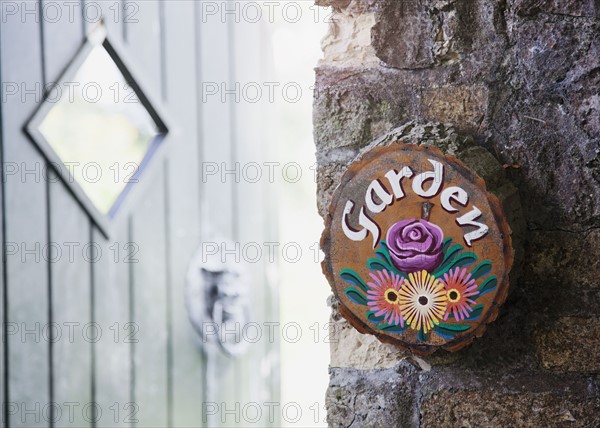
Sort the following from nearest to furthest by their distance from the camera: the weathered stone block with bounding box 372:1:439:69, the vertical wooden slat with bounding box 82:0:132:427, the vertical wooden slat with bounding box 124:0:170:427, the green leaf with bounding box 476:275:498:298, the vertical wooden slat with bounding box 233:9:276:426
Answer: the green leaf with bounding box 476:275:498:298 < the weathered stone block with bounding box 372:1:439:69 < the vertical wooden slat with bounding box 82:0:132:427 < the vertical wooden slat with bounding box 124:0:170:427 < the vertical wooden slat with bounding box 233:9:276:426

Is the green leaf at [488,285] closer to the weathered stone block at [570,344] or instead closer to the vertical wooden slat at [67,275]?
the weathered stone block at [570,344]

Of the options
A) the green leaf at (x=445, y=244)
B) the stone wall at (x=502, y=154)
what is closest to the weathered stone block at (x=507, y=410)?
the stone wall at (x=502, y=154)

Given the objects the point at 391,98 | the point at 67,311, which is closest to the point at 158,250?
the point at 67,311

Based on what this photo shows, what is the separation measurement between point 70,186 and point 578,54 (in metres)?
1.13

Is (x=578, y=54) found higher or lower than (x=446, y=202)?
higher

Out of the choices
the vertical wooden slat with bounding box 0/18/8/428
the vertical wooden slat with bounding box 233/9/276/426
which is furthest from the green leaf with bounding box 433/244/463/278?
the vertical wooden slat with bounding box 233/9/276/426

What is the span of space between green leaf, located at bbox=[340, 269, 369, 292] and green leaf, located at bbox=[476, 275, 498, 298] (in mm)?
150

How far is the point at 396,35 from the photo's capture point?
3.28 feet

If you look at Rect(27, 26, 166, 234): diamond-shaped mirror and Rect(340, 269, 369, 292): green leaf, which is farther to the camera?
Rect(27, 26, 166, 234): diamond-shaped mirror

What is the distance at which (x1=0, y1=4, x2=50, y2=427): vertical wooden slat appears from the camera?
4.72ft

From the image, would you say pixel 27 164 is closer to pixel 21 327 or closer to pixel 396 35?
pixel 21 327

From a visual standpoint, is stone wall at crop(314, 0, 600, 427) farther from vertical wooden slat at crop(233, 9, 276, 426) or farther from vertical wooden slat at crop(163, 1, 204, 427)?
vertical wooden slat at crop(233, 9, 276, 426)

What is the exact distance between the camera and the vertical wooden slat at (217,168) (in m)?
2.05

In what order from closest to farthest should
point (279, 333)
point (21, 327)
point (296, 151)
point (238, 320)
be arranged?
point (21, 327), point (238, 320), point (279, 333), point (296, 151)
